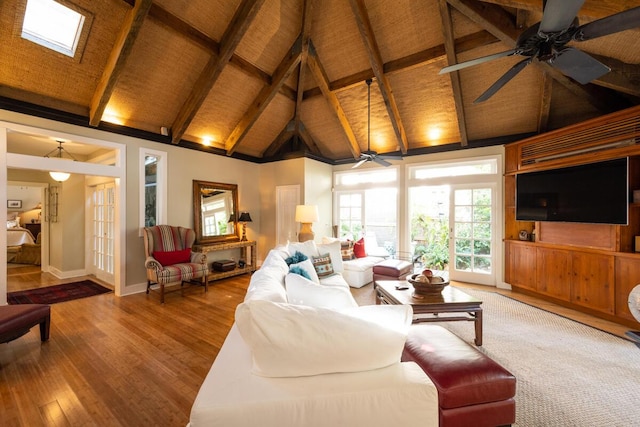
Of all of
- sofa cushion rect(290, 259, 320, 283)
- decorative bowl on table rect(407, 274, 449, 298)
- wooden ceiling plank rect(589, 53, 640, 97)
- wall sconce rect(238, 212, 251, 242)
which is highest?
wooden ceiling plank rect(589, 53, 640, 97)

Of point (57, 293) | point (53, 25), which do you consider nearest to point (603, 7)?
point (53, 25)

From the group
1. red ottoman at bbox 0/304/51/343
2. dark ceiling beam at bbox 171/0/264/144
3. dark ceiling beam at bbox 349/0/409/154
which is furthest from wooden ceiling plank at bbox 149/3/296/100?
red ottoman at bbox 0/304/51/343

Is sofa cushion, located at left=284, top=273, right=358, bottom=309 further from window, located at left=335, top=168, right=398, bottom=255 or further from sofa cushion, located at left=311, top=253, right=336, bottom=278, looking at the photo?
window, located at left=335, top=168, right=398, bottom=255

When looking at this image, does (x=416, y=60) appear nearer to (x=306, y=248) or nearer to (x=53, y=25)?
(x=306, y=248)

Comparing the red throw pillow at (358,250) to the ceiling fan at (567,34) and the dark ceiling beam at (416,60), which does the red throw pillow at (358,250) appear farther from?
the ceiling fan at (567,34)

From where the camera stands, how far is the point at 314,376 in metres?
1.16

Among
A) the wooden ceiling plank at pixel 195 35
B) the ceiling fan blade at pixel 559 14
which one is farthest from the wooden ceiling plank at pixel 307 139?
the ceiling fan blade at pixel 559 14

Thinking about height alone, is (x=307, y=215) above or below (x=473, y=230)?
above

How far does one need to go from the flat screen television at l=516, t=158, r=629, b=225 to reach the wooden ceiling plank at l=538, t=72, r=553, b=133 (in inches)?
33.9

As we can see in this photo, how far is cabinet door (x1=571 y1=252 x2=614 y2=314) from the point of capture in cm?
322

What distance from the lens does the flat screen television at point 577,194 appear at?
319 cm

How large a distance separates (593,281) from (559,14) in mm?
3441

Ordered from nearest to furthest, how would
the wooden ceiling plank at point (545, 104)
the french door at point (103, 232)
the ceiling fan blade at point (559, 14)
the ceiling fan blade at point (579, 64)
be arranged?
the ceiling fan blade at point (559, 14) → the ceiling fan blade at point (579, 64) → the wooden ceiling plank at point (545, 104) → the french door at point (103, 232)

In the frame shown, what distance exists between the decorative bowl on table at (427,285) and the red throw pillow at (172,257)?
3.74 m
